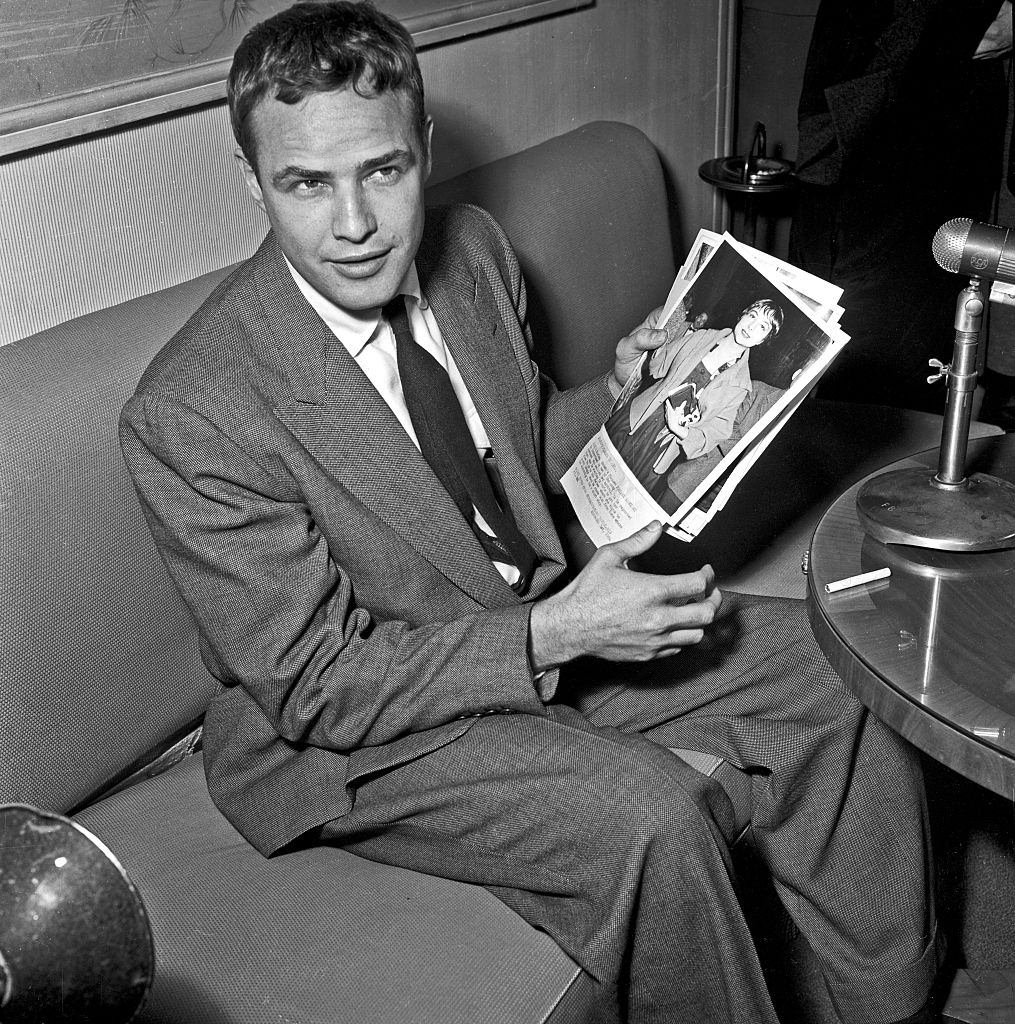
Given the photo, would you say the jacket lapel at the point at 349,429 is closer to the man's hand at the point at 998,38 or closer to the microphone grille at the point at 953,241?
the microphone grille at the point at 953,241

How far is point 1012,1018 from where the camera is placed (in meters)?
1.66

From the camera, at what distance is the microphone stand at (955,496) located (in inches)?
55.7

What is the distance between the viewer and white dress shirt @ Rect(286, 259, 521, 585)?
1538 mm

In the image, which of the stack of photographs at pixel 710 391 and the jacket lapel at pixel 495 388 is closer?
the stack of photographs at pixel 710 391

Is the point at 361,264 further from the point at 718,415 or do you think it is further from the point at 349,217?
the point at 718,415

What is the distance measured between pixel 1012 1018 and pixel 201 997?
45.5 inches

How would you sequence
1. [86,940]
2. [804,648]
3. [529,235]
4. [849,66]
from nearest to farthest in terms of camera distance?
[86,940] → [804,648] → [529,235] → [849,66]

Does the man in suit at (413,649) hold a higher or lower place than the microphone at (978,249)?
lower

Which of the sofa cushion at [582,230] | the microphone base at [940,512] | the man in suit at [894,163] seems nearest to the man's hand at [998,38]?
the man in suit at [894,163]

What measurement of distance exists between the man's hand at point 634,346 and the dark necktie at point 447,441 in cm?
30

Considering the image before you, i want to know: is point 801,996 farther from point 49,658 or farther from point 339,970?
point 49,658

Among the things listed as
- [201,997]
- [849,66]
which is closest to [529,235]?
[849,66]

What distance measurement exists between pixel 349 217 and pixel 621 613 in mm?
586

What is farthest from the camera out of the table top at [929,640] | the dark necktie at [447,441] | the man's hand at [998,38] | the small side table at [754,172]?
the small side table at [754,172]
